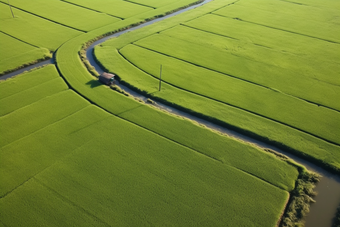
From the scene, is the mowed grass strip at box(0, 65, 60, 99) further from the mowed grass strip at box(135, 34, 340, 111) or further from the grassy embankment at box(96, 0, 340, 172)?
the mowed grass strip at box(135, 34, 340, 111)

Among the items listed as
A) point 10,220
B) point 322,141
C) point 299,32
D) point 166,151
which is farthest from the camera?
point 299,32

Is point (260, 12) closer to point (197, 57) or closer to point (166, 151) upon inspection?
point (197, 57)

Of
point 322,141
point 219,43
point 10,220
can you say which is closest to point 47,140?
point 10,220

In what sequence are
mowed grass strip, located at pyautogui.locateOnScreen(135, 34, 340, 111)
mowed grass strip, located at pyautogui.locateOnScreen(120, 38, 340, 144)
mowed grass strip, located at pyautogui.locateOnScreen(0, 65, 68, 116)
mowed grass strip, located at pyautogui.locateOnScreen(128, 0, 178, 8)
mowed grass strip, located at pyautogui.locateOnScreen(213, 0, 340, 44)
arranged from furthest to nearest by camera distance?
mowed grass strip, located at pyautogui.locateOnScreen(128, 0, 178, 8)
mowed grass strip, located at pyautogui.locateOnScreen(213, 0, 340, 44)
mowed grass strip, located at pyautogui.locateOnScreen(135, 34, 340, 111)
mowed grass strip, located at pyautogui.locateOnScreen(0, 65, 68, 116)
mowed grass strip, located at pyautogui.locateOnScreen(120, 38, 340, 144)

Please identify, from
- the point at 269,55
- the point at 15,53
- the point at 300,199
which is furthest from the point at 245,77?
the point at 15,53

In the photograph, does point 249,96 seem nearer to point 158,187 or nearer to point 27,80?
point 158,187

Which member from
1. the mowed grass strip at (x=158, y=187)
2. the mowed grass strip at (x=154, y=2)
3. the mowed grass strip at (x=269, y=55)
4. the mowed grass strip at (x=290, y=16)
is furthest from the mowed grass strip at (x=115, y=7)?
the mowed grass strip at (x=158, y=187)

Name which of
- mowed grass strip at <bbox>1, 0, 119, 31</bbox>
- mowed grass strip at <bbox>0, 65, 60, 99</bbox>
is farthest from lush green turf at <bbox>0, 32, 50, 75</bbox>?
mowed grass strip at <bbox>1, 0, 119, 31</bbox>
